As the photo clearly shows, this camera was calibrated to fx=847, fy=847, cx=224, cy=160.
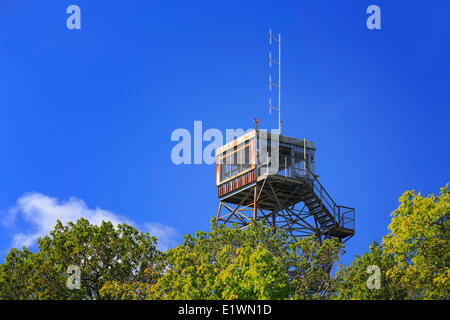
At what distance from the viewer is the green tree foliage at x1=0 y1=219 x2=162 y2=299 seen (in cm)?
5825

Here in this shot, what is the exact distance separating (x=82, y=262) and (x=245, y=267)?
15.3 m

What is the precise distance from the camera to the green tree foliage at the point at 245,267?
163 ft

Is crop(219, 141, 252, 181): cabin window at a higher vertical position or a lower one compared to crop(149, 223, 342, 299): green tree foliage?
higher

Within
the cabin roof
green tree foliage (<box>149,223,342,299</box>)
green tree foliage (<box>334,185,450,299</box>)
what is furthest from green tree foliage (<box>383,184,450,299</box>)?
the cabin roof

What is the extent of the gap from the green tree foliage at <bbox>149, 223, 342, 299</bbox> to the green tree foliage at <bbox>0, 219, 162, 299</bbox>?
3.45m

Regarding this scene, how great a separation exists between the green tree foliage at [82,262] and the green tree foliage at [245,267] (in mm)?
3447

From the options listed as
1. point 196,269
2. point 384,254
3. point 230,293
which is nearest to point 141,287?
point 196,269

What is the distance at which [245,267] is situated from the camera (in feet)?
168

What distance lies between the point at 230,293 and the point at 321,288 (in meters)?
8.42

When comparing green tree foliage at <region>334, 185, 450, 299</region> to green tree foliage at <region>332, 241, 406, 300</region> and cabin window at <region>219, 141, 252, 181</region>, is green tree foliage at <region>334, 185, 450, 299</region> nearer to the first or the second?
green tree foliage at <region>332, 241, 406, 300</region>

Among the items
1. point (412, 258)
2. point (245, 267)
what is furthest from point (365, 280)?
point (245, 267)

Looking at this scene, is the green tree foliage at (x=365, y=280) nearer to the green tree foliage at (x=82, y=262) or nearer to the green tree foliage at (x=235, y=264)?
the green tree foliage at (x=235, y=264)

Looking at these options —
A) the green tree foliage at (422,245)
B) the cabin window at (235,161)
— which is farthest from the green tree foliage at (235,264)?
the cabin window at (235,161)
